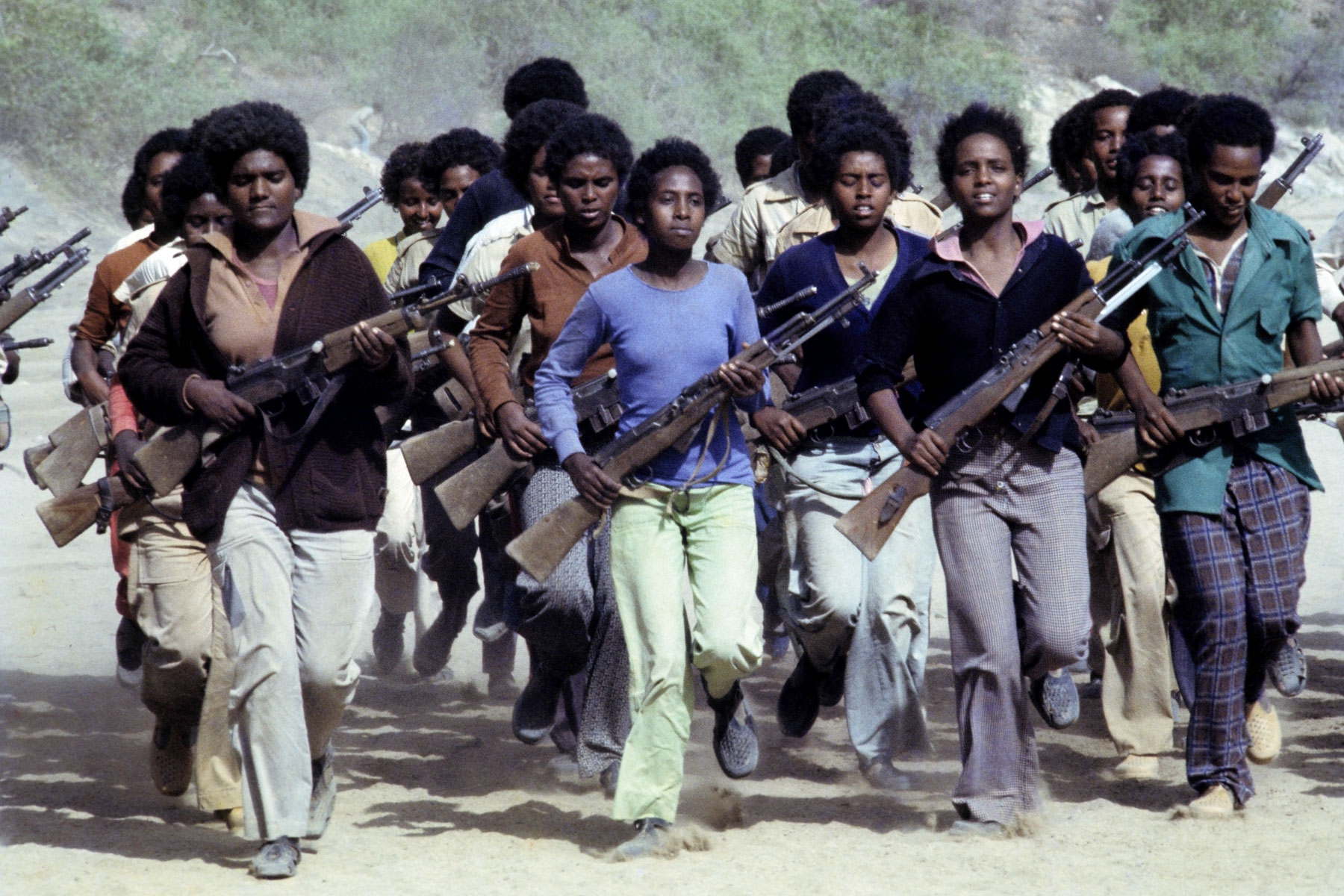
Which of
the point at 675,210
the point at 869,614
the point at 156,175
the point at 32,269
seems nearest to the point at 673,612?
the point at 869,614

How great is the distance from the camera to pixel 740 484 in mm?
5750

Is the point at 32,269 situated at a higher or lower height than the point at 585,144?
higher

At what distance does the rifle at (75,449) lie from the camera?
720cm

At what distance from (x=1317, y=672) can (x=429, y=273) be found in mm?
4387

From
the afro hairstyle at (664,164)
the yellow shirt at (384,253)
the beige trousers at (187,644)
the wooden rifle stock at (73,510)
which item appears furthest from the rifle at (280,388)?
the yellow shirt at (384,253)

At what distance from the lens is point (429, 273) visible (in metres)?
7.76

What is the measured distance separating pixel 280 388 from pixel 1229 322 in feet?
9.88

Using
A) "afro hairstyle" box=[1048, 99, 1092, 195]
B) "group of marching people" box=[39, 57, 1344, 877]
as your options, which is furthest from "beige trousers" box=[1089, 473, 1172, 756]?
"afro hairstyle" box=[1048, 99, 1092, 195]

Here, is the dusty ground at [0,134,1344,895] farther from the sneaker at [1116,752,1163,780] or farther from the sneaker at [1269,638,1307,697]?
the sneaker at [1269,638,1307,697]

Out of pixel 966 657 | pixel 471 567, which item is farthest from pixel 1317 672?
pixel 471 567

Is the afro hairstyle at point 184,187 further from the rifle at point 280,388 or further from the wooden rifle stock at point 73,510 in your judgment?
the rifle at point 280,388

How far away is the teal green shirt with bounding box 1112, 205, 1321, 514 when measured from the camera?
575 centimetres

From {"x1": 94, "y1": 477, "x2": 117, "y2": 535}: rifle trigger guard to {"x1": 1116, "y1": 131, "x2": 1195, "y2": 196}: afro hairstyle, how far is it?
415 cm

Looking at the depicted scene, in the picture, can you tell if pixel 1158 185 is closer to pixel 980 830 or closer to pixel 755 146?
pixel 980 830
